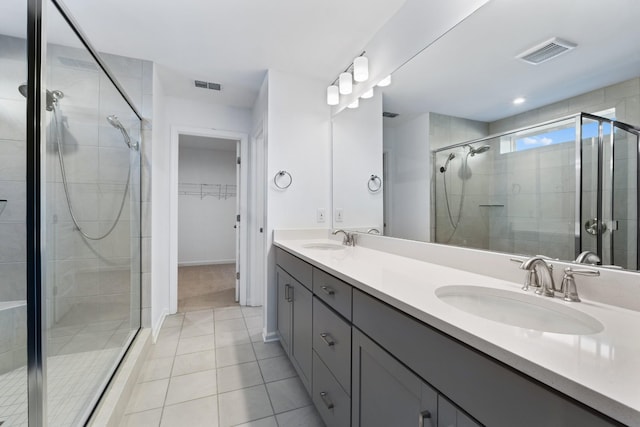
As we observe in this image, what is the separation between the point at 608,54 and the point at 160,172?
10.1ft

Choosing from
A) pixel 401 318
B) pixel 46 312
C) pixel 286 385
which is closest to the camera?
pixel 401 318

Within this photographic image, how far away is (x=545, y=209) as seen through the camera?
3.22 feet

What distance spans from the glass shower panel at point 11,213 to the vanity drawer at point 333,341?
1324 millimetres

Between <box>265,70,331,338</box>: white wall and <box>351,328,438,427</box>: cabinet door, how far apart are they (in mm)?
1445

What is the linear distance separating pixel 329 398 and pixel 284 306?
0.84 meters

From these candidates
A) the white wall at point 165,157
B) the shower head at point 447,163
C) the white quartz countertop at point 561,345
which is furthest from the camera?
the white wall at point 165,157

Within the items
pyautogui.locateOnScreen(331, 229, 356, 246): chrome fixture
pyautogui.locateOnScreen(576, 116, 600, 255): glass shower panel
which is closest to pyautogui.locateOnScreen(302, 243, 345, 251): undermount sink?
pyautogui.locateOnScreen(331, 229, 356, 246): chrome fixture

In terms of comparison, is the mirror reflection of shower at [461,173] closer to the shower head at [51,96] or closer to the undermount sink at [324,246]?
the undermount sink at [324,246]

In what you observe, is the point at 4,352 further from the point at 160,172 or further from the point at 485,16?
the point at 485,16

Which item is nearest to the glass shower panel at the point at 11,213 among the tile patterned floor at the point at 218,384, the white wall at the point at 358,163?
the tile patterned floor at the point at 218,384

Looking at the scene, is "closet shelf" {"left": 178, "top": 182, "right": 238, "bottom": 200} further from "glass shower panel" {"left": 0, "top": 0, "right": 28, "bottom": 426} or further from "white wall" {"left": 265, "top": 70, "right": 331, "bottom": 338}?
"glass shower panel" {"left": 0, "top": 0, "right": 28, "bottom": 426}

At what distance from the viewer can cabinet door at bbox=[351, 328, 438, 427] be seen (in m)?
0.71

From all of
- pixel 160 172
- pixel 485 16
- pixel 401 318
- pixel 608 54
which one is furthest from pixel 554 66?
pixel 160 172

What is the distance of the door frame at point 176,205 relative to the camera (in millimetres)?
2943
